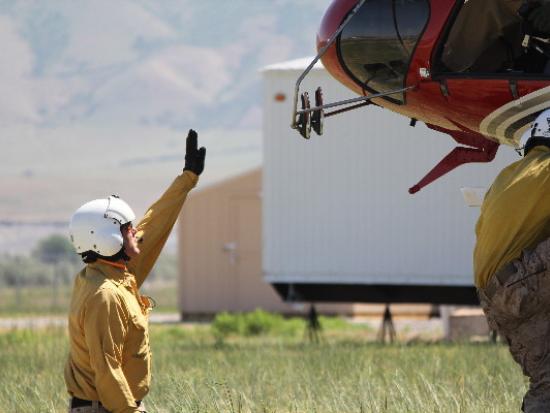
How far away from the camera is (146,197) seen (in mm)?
122312

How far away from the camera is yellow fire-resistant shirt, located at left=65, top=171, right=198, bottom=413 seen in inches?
277

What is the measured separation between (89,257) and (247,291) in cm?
2220

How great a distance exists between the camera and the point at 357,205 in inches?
752

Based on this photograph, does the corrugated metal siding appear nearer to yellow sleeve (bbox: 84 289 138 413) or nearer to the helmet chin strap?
the helmet chin strap

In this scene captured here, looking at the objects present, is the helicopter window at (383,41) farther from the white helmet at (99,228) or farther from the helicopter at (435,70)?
the white helmet at (99,228)

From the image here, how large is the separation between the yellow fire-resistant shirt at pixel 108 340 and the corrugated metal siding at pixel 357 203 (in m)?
11.4

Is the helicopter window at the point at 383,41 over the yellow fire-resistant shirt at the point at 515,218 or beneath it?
over

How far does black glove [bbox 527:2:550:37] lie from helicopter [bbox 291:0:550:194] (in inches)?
3.0

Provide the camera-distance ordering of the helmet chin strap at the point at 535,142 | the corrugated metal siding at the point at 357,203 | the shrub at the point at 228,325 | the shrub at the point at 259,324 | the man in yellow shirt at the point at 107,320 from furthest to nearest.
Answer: the shrub at the point at 259,324
the shrub at the point at 228,325
the corrugated metal siding at the point at 357,203
the helmet chin strap at the point at 535,142
the man in yellow shirt at the point at 107,320

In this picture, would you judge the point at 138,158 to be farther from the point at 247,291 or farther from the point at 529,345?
the point at 529,345

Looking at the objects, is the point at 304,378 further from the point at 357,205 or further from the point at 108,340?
the point at 357,205

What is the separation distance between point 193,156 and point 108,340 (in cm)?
184

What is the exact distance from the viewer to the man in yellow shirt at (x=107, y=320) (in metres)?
7.06

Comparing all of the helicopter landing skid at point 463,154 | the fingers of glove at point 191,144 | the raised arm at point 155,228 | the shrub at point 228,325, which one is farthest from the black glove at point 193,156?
the shrub at point 228,325
